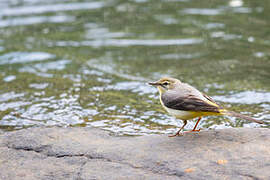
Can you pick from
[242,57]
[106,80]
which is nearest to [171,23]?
[242,57]

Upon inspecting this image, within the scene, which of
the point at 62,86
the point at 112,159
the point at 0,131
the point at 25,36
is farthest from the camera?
the point at 25,36

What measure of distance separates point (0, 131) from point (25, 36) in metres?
7.03

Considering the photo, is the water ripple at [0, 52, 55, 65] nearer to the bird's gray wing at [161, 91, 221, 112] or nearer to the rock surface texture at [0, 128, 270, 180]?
the rock surface texture at [0, 128, 270, 180]

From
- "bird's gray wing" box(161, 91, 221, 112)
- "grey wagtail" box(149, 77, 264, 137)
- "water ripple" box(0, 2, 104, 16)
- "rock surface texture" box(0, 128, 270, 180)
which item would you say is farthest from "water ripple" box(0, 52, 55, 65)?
"bird's gray wing" box(161, 91, 221, 112)

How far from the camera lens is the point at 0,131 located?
21.1ft

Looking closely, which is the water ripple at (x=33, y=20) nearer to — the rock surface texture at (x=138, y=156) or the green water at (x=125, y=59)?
the green water at (x=125, y=59)

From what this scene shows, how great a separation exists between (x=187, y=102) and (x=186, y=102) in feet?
0.05

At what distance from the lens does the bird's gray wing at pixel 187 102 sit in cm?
474

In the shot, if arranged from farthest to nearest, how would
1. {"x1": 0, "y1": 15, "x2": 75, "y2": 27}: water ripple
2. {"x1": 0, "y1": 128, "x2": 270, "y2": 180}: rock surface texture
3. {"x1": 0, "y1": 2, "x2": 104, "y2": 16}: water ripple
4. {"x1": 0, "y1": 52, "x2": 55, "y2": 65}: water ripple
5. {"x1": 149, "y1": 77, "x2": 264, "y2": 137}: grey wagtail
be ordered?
{"x1": 0, "y1": 2, "x2": 104, "y2": 16}: water ripple
{"x1": 0, "y1": 15, "x2": 75, "y2": 27}: water ripple
{"x1": 0, "y1": 52, "x2": 55, "y2": 65}: water ripple
{"x1": 149, "y1": 77, "x2": 264, "y2": 137}: grey wagtail
{"x1": 0, "y1": 128, "x2": 270, "y2": 180}: rock surface texture

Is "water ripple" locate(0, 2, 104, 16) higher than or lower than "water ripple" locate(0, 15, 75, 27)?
higher

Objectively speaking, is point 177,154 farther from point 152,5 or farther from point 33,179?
point 152,5

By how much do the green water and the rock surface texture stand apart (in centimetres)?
129

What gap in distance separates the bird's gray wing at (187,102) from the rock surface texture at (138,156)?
41cm

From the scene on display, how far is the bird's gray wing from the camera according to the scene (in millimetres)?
4738
